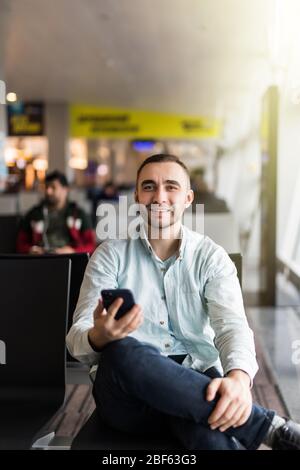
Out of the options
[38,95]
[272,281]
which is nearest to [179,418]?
[272,281]

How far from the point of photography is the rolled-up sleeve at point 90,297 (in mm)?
1708

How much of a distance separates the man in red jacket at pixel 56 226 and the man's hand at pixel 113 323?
2598 millimetres

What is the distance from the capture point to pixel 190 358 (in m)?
1.85

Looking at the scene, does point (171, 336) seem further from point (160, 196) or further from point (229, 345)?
point (160, 196)

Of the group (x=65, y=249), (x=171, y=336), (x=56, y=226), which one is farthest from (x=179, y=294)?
(x=56, y=226)

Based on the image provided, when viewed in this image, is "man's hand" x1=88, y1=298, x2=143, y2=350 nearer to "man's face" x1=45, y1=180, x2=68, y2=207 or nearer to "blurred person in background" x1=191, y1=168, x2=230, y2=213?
"blurred person in background" x1=191, y1=168, x2=230, y2=213

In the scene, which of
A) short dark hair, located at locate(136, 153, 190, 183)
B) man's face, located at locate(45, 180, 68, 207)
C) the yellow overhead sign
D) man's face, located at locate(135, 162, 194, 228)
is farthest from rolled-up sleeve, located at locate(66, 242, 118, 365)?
the yellow overhead sign

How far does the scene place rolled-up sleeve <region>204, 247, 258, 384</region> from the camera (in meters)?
1.69

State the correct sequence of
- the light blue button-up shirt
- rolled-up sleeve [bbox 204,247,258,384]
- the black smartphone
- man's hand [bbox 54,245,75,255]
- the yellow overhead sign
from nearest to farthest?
1. the black smartphone
2. rolled-up sleeve [bbox 204,247,258,384]
3. the light blue button-up shirt
4. man's hand [bbox 54,245,75,255]
5. the yellow overhead sign

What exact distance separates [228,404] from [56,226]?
9.50 ft

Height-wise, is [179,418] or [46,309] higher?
[46,309]

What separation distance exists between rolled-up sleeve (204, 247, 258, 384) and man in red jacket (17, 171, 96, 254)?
2408 millimetres

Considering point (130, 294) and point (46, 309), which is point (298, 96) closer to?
point (46, 309)

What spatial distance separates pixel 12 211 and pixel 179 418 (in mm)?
5463
